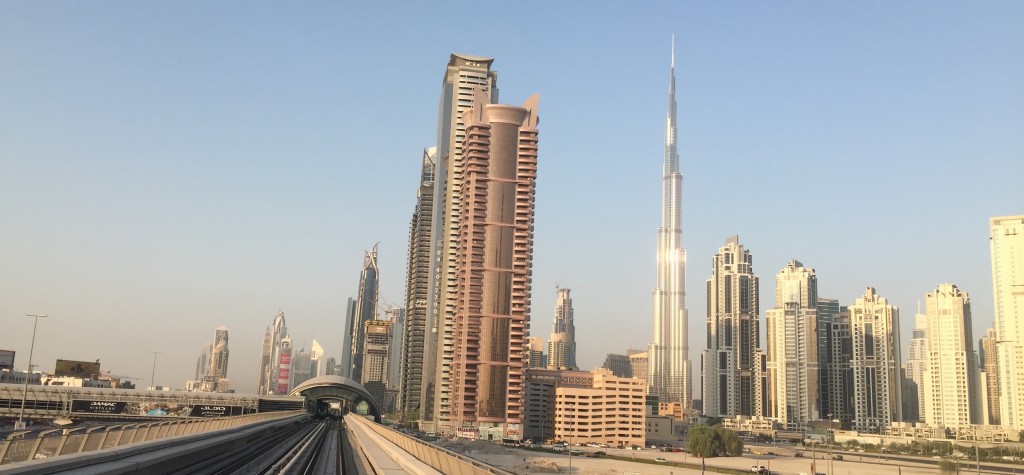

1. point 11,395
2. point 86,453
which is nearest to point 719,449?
point 11,395

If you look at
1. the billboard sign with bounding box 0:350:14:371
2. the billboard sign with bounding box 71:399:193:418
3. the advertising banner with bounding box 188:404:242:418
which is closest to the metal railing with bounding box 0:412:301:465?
the billboard sign with bounding box 71:399:193:418

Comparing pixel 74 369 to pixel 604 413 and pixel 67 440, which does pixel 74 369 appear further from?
pixel 67 440

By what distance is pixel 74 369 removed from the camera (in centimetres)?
19488

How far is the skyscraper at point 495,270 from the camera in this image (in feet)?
555

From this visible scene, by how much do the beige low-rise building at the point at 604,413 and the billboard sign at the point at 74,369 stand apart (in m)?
118

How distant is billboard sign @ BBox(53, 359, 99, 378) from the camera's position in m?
192

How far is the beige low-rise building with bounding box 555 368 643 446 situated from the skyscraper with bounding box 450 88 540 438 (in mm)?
15463

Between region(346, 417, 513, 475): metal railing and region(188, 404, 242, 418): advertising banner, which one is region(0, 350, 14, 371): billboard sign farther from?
region(346, 417, 513, 475): metal railing

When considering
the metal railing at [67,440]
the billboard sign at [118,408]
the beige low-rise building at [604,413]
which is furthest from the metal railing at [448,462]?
the beige low-rise building at [604,413]

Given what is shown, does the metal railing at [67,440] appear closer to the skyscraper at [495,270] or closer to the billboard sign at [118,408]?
the billboard sign at [118,408]

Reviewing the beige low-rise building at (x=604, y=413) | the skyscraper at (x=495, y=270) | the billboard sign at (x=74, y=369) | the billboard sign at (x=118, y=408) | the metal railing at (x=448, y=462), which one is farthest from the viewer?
the billboard sign at (x=74, y=369)

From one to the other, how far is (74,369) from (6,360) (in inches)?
639

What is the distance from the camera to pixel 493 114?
592 feet

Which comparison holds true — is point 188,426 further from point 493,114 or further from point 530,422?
point 530,422
